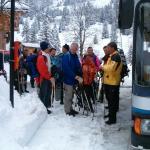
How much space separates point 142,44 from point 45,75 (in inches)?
180

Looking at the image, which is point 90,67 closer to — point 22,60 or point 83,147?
point 83,147

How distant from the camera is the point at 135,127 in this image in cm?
684

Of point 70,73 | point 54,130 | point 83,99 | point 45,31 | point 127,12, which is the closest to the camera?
point 127,12

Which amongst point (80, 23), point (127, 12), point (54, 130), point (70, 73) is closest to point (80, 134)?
point (54, 130)

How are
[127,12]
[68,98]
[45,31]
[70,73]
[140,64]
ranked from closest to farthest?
[127,12] < [140,64] < [70,73] < [68,98] < [45,31]

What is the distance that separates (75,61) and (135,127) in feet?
15.3

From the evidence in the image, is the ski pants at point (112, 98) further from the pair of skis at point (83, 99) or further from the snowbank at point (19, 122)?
the snowbank at point (19, 122)

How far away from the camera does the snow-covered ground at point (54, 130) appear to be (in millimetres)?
7969

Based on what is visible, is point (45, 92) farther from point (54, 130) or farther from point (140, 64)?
point (140, 64)

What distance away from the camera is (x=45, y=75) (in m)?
11.3

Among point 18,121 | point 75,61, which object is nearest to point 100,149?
point 18,121

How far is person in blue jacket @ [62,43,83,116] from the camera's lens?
11156 mm

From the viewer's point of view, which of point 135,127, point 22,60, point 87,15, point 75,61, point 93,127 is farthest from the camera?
point 87,15

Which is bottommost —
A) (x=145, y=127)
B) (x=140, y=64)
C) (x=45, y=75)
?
(x=145, y=127)
